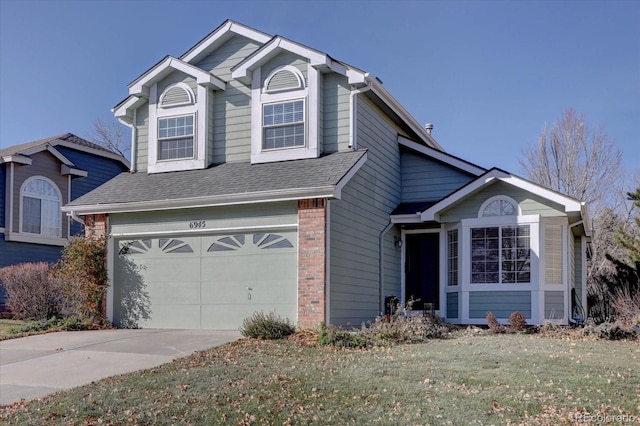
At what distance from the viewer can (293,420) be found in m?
6.57

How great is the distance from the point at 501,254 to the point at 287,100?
6.12 metres

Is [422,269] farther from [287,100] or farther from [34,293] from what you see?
[34,293]

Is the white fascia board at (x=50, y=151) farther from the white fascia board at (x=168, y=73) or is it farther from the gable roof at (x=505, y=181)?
the gable roof at (x=505, y=181)

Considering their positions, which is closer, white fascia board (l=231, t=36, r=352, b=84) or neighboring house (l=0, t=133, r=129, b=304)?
white fascia board (l=231, t=36, r=352, b=84)

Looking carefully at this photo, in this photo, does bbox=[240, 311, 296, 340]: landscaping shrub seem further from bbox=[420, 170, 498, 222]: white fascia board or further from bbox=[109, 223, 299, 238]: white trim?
bbox=[420, 170, 498, 222]: white fascia board

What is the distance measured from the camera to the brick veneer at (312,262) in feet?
40.9

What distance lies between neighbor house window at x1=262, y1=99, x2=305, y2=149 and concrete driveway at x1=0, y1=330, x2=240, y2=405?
455 cm

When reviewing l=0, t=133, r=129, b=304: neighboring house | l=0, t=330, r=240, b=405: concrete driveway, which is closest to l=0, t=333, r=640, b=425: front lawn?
l=0, t=330, r=240, b=405: concrete driveway

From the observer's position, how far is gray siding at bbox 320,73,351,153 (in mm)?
14469

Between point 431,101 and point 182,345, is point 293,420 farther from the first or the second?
point 431,101

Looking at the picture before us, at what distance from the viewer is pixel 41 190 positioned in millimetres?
22125

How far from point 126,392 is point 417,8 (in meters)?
10.7

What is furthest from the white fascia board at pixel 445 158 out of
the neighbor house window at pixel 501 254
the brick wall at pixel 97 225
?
the brick wall at pixel 97 225

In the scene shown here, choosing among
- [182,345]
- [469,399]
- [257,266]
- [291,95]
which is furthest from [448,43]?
[469,399]
